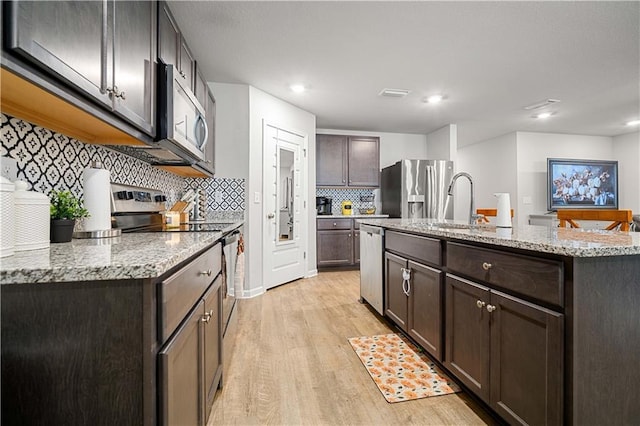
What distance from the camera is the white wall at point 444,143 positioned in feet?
17.5

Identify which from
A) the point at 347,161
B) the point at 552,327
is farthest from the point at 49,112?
the point at 347,161

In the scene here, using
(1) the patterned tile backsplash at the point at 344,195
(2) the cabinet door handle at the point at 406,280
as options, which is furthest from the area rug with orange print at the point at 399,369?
(1) the patterned tile backsplash at the point at 344,195

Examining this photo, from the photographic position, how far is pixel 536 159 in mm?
5973

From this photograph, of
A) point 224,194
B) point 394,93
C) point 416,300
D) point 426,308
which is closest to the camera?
point 426,308

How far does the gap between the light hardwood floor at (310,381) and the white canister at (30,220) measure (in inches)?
43.0

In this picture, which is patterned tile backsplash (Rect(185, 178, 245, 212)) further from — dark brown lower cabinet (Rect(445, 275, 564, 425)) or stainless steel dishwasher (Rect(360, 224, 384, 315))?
dark brown lower cabinet (Rect(445, 275, 564, 425))

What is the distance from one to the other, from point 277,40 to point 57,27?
2.03 m

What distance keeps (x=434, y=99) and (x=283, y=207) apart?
2.41m

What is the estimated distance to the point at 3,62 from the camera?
74 centimetres

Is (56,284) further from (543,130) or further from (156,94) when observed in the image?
(543,130)

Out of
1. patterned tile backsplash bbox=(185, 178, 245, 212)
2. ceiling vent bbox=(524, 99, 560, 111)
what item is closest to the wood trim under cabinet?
patterned tile backsplash bbox=(185, 178, 245, 212)

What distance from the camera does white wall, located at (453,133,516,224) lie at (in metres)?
6.00

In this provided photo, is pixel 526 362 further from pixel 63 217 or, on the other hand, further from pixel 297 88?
pixel 297 88

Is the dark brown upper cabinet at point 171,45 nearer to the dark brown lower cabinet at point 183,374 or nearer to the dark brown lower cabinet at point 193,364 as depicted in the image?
the dark brown lower cabinet at point 193,364
